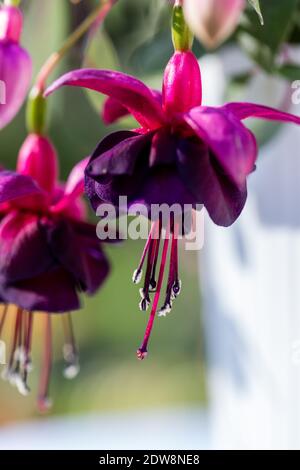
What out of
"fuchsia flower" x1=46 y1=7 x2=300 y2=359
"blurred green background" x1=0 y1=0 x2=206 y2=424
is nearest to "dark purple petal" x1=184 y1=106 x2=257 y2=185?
"fuchsia flower" x1=46 y1=7 x2=300 y2=359

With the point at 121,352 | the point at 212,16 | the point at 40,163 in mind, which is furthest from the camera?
the point at 121,352

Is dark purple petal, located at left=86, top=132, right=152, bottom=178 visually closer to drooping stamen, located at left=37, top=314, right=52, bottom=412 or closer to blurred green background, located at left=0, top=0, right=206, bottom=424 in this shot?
drooping stamen, located at left=37, top=314, right=52, bottom=412

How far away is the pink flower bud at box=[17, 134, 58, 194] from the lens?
27.0 inches

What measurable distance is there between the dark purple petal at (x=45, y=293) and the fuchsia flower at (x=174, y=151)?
0.10 meters

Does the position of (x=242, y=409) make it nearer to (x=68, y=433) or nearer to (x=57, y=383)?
(x=68, y=433)

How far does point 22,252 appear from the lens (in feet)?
1.99

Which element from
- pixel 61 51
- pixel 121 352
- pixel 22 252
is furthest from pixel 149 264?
pixel 121 352

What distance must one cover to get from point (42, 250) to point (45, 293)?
Answer: 34 mm

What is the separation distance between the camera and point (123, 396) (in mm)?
2895

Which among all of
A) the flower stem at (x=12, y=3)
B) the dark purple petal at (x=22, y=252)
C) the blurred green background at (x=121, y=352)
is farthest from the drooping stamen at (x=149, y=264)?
the blurred green background at (x=121, y=352)

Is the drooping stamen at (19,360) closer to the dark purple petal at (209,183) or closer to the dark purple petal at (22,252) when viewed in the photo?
the dark purple petal at (22,252)

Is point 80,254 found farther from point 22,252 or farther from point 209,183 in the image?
point 209,183
